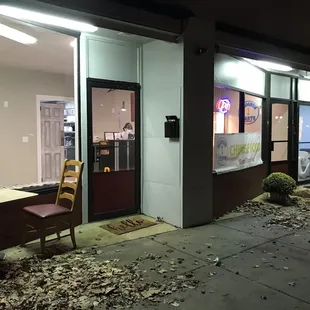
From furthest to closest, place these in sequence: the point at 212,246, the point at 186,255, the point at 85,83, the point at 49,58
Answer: the point at 49,58 → the point at 85,83 → the point at 212,246 → the point at 186,255

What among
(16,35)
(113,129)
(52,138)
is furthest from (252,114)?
(16,35)

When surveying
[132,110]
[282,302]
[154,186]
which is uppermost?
[132,110]

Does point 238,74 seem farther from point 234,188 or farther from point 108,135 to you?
point 108,135

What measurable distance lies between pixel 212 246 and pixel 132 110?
2423 millimetres

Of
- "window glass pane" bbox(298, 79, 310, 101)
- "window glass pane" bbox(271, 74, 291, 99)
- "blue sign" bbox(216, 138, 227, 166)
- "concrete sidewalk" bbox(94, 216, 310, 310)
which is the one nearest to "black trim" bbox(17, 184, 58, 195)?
"concrete sidewalk" bbox(94, 216, 310, 310)

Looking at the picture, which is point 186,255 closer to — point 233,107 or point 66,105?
point 233,107

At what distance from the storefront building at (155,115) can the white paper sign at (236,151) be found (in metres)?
0.03

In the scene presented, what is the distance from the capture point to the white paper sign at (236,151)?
5.61m

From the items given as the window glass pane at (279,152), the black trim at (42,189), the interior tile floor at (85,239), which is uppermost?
the window glass pane at (279,152)

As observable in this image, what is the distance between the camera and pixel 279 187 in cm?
629

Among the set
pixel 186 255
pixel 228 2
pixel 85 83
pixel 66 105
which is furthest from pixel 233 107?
pixel 66 105

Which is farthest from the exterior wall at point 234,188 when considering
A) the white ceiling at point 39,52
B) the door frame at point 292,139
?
the white ceiling at point 39,52

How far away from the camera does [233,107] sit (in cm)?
622

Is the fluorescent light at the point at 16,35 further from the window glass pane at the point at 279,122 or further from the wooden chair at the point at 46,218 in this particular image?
the window glass pane at the point at 279,122
